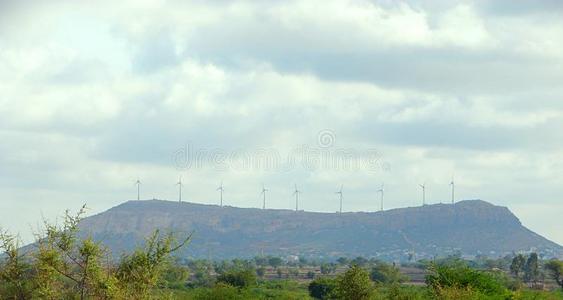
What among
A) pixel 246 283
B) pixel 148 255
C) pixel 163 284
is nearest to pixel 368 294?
pixel 163 284

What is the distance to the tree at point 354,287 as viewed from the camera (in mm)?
77625

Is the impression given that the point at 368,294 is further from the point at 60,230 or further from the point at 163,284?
the point at 60,230

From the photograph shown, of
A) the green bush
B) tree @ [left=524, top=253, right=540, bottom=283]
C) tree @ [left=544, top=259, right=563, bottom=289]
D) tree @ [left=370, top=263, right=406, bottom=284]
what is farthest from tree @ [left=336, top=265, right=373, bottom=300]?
tree @ [left=524, top=253, right=540, bottom=283]

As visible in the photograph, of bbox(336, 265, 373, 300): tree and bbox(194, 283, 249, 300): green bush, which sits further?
bbox(194, 283, 249, 300): green bush

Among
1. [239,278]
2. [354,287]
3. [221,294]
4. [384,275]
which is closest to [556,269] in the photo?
[384,275]

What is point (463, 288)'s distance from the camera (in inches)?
2805

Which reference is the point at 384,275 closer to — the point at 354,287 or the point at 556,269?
the point at 556,269

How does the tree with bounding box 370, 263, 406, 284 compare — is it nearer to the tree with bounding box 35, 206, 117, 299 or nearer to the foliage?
the foliage

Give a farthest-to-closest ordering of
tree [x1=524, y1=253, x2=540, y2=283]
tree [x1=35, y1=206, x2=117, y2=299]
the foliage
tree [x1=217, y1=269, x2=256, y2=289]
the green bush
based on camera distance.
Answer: tree [x1=524, y1=253, x2=540, y2=283] < tree [x1=217, y1=269, x2=256, y2=289] < the green bush < the foliage < tree [x1=35, y1=206, x2=117, y2=299]

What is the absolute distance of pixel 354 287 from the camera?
78.0 metres

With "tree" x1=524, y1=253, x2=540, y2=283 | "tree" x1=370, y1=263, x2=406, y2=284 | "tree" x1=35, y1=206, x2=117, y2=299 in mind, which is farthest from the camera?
"tree" x1=524, y1=253, x2=540, y2=283

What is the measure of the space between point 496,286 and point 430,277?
17.1 feet

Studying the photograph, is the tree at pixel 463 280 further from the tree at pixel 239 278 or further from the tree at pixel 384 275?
the tree at pixel 384 275

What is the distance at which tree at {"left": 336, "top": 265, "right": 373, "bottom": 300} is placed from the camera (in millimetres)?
77625
